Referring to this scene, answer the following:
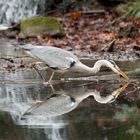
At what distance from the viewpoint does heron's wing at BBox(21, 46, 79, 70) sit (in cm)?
1055

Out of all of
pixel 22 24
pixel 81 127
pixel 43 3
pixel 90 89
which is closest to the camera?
pixel 81 127

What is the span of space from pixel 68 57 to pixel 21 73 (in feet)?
5.21

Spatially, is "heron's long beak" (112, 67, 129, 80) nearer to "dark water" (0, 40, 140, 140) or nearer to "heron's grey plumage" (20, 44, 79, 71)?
"dark water" (0, 40, 140, 140)

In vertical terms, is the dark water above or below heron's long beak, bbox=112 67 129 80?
below

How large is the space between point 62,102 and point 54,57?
1.71 metres

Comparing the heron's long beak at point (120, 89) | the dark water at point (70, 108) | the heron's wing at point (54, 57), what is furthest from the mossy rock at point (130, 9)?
the heron's wing at point (54, 57)

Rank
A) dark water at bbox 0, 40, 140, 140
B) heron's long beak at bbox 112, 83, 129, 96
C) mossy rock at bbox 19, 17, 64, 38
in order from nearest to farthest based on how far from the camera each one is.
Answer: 1. dark water at bbox 0, 40, 140, 140
2. heron's long beak at bbox 112, 83, 129, 96
3. mossy rock at bbox 19, 17, 64, 38

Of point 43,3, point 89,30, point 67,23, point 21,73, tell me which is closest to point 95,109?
point 21,73

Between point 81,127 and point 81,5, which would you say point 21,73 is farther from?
point 81,5

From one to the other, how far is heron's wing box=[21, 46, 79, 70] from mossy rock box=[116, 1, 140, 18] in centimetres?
1011

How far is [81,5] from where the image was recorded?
2556 centimetres

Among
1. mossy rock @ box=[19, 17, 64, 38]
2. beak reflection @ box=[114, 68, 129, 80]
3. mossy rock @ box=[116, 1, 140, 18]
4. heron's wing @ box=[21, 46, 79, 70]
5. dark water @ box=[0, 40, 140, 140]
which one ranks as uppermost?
mossy rock @ box=[116, 1, 140, 18]

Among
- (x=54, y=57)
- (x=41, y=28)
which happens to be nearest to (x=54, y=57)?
(x=54, y=57)

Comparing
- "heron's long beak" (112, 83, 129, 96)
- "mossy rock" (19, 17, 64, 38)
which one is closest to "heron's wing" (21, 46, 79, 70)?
"heron's long beak" (112, 83, 129, 96)
